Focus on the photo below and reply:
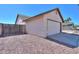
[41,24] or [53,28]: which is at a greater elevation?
[41,24]

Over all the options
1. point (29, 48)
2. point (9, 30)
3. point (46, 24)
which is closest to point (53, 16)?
point (46, 24)

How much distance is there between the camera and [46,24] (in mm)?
5250

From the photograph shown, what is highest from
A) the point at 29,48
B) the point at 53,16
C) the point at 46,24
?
the point at 53,16

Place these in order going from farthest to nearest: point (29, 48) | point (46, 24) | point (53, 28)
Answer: point (46, 24)
point (53, 28)
point (29, 48)

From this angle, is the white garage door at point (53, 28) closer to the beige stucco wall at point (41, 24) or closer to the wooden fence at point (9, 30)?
the beige stucco wall at point (41, 24)

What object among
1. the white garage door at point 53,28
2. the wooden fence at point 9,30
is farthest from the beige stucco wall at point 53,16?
the wooden fence at point 9,30

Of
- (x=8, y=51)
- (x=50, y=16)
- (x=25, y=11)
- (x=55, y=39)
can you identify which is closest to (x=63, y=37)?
(x=55, y=39)

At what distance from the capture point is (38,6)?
3.52m

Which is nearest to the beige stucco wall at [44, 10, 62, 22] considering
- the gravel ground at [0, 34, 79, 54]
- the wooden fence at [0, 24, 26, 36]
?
the wooden fence at [0, 24, 26, 36]

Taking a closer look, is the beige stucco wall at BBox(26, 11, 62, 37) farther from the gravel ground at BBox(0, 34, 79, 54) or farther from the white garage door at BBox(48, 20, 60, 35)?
the gravel ground at BBox(0, 34, 79, 54)

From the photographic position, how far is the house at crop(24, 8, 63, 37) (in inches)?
195

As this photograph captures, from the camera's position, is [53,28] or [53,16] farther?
[53,16]

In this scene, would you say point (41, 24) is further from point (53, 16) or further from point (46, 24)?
point (53, 16)
